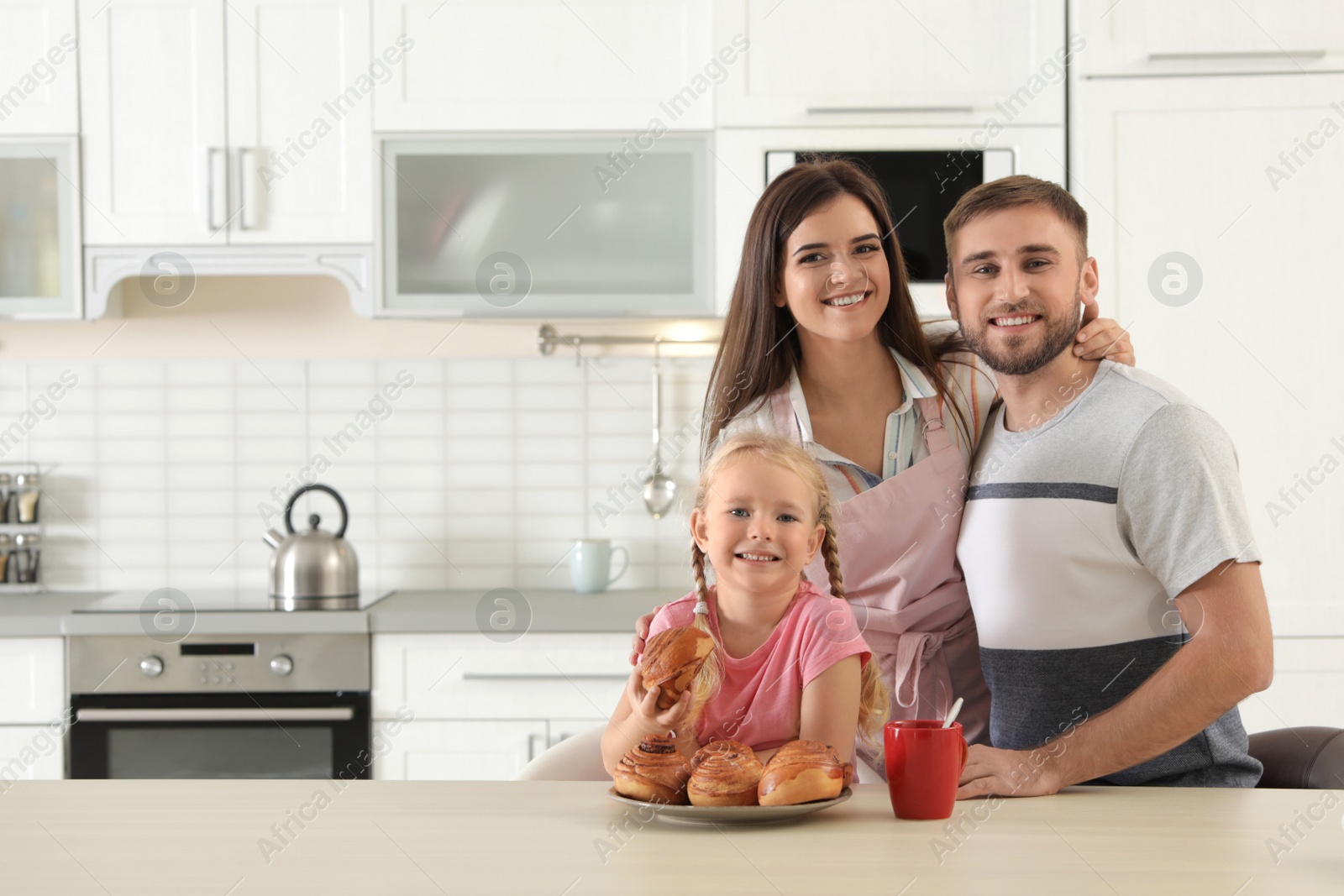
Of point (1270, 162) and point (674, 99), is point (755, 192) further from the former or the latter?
point (1270, 162)

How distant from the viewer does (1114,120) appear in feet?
7.00

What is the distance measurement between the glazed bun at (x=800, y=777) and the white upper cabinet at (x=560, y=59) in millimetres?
1724

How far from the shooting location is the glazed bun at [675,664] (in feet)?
2.53

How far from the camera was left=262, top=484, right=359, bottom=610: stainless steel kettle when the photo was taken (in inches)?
87.5

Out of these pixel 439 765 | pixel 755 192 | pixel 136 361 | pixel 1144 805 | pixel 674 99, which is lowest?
A: pixel 439 765

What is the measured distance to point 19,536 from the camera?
8.32 ft

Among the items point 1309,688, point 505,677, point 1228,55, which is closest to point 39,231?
point 505,677

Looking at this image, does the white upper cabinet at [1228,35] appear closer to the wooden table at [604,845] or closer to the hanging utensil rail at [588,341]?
→ the hanging utensil rail at [588,341]

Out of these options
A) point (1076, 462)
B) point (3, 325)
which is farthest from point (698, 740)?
point (3, 325)

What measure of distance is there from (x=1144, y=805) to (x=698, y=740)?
35cm

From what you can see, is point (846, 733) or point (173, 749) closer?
point (846, 733)

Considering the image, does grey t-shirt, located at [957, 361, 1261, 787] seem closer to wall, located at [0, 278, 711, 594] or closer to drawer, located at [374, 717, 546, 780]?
drawer, located at [374, 717, 546, 780]

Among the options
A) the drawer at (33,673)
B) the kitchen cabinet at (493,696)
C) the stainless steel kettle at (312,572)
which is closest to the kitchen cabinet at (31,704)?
the drawer at (33,673)

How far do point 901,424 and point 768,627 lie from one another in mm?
429
